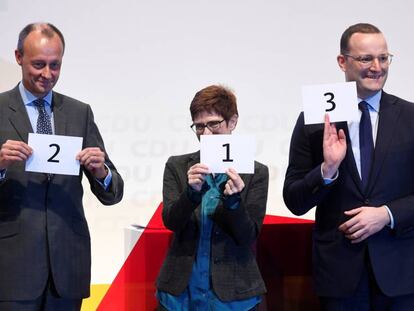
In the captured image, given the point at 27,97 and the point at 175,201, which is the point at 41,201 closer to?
the point at 27,97

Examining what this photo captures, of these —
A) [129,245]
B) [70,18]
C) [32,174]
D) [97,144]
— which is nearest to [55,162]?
[32,174]

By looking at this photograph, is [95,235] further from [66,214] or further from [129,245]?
[66,214]

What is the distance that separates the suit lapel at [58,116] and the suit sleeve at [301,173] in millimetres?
925

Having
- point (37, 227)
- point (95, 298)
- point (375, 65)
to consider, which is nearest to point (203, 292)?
point (37, 227)

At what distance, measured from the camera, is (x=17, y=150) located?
2174mm

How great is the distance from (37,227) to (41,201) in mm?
95

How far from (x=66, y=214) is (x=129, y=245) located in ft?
4.10

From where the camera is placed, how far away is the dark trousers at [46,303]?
228cm

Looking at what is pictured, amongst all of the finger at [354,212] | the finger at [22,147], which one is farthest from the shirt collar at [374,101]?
the finger at [22,147]

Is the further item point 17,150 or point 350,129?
point 350,129

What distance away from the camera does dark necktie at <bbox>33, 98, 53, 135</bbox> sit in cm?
238

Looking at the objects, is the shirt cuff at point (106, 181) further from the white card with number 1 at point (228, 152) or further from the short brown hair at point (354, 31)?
the short brown hair at point (354, 31)

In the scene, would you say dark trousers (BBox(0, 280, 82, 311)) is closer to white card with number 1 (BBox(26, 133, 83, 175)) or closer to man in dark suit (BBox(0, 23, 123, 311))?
man in dark suit (BBox(0, 23, 123, 311))

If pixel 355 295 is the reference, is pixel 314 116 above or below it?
above
